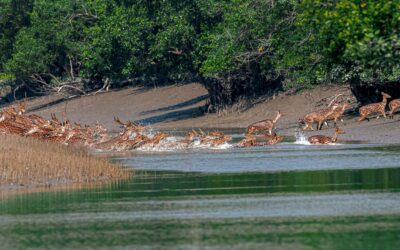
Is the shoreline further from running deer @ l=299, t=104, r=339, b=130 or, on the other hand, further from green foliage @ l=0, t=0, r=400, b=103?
running deer @ l=299, t=104, r=339, b=130

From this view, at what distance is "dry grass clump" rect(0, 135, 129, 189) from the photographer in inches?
901

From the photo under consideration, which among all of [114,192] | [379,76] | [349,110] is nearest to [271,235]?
[114,192]

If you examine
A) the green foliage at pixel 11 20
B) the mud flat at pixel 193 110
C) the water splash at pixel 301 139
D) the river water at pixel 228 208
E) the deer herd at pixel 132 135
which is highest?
the green foliage at pixel 11 20

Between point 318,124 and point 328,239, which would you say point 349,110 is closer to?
point 318,124

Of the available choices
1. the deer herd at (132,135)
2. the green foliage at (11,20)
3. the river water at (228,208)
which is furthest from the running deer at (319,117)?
the green foliage at (11,20)

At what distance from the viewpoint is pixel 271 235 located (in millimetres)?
15375

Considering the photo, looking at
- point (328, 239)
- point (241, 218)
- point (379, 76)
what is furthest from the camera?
point (379, 76)

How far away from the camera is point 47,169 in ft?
76.7

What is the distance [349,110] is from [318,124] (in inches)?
115

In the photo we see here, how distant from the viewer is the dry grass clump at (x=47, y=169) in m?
22.9

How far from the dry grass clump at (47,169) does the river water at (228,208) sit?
0.74 m

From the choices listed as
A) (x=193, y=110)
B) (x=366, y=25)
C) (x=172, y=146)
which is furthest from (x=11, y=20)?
(x=366, y=25)

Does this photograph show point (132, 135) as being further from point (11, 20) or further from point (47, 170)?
point (11, 20)

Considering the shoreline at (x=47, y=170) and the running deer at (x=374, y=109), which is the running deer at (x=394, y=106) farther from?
the shoreline at (x=47, y=170)
